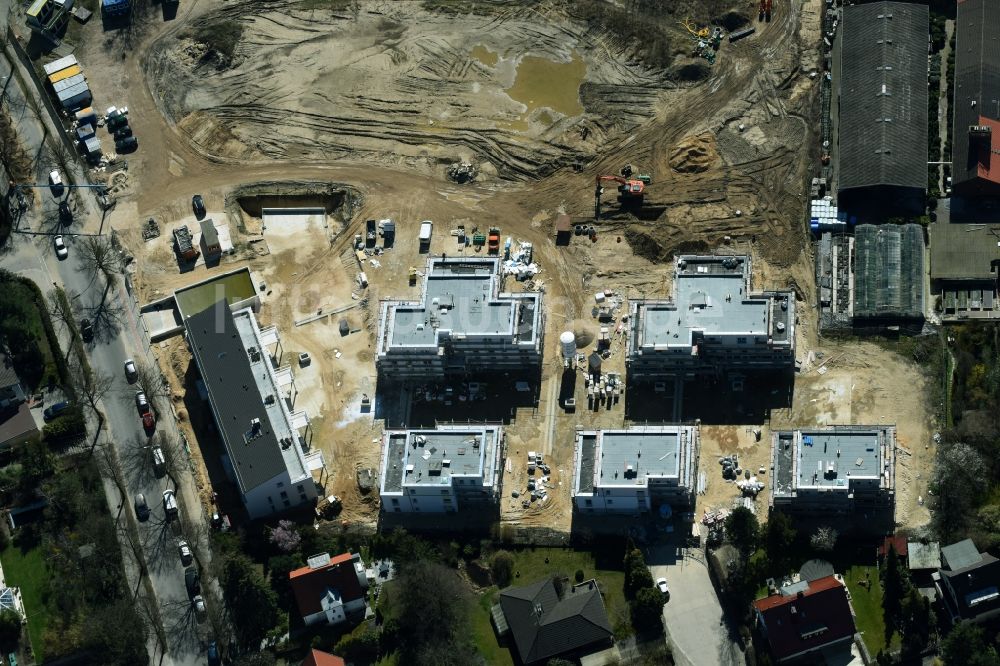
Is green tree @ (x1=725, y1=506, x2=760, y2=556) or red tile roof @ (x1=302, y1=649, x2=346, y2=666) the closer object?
red tile roof @ (x1=302, y1=649, x2=346, y2=666)

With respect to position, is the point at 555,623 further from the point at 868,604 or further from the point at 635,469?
the point at 868,604

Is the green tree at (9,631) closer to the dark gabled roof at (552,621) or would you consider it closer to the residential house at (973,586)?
the dark gabled roof at (552,621)

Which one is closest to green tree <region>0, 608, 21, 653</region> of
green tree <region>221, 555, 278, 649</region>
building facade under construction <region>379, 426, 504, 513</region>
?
green tree <region>221, 555, 278, 649</region>

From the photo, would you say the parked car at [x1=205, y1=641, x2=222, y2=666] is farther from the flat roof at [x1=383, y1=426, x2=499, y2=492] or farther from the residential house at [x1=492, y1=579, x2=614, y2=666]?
the residential house at [x1=492, y1=579, x2=614, y2=666]

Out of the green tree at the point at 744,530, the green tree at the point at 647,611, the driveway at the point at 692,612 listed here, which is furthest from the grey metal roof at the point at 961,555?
the green tree at the point at 647,611

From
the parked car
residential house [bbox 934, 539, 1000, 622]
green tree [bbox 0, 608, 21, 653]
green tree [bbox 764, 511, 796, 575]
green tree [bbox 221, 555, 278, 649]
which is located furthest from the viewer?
green tree [bbox 0, 608, 21, 653]

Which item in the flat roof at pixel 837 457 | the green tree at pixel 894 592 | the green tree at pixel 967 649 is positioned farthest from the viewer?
the flat roof at pixel 837 457

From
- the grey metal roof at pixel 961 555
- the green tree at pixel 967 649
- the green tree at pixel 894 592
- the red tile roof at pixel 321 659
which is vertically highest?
the grey metal roof at pixel 961 555

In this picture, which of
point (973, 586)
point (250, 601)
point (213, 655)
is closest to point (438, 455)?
point (250, 601)
